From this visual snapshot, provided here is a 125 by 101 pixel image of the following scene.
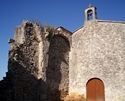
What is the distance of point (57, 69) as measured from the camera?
55.3 feet

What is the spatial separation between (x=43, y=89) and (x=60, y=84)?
7.12 feet

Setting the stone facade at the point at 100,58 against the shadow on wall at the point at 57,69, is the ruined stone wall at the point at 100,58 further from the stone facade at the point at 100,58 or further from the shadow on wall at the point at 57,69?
the shadow on wall at the point at 57,69

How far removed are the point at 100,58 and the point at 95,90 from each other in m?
2.67

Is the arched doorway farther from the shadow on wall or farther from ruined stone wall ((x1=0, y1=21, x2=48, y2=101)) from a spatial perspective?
ruined stone wall ((x1=0, y1=21, x2=48, y2=101))

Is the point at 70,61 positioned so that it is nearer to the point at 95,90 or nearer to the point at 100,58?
the point at 100,58

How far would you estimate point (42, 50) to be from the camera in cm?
1573

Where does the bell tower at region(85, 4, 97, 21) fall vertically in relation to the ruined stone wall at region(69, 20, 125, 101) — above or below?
above

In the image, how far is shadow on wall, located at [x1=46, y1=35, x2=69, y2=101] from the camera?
16022 millimetres

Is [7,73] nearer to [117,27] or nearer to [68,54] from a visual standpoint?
[68,54]

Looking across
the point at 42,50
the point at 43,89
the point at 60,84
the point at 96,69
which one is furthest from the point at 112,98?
the point at 42,50

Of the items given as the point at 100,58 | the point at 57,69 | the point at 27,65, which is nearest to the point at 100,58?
the point at 100,58

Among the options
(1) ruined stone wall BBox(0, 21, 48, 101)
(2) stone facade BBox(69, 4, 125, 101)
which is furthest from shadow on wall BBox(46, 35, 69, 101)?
(1) ruined stone wall BBox(0, 21, 48, 101)

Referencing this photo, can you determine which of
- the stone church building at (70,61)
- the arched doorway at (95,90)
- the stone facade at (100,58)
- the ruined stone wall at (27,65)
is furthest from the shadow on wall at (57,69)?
the arched doorway at (95,90)

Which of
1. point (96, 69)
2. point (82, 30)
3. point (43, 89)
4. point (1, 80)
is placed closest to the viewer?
point (1, 80)
